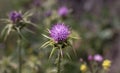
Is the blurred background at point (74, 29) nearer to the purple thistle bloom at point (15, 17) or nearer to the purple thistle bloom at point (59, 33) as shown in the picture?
the purple thistle bloom at point (15, 17)

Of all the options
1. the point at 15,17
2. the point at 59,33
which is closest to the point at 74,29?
the point at 15,17

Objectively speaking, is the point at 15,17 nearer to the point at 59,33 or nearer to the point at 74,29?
the point at 59,33

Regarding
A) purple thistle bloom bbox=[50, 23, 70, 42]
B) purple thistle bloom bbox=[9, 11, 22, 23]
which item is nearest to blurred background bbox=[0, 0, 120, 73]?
purple thistle bloom bbox=[9, 11, 22, 23]

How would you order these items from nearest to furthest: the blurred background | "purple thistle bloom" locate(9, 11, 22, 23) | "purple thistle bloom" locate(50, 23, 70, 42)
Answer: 1. "purple thistle bloom" locate(50, 23, 70, 42)
2. "purple thistle bloom" locate(9, 11, 22, 23)
3. the blurred background

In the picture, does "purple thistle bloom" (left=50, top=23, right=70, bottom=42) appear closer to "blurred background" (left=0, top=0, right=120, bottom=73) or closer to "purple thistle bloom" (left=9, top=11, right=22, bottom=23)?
"purple thistle bloom" (left=9, top=11, right=22, bottom=23)

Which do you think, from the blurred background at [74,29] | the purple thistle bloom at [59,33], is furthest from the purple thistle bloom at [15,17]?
the blurred background at [74,29]
